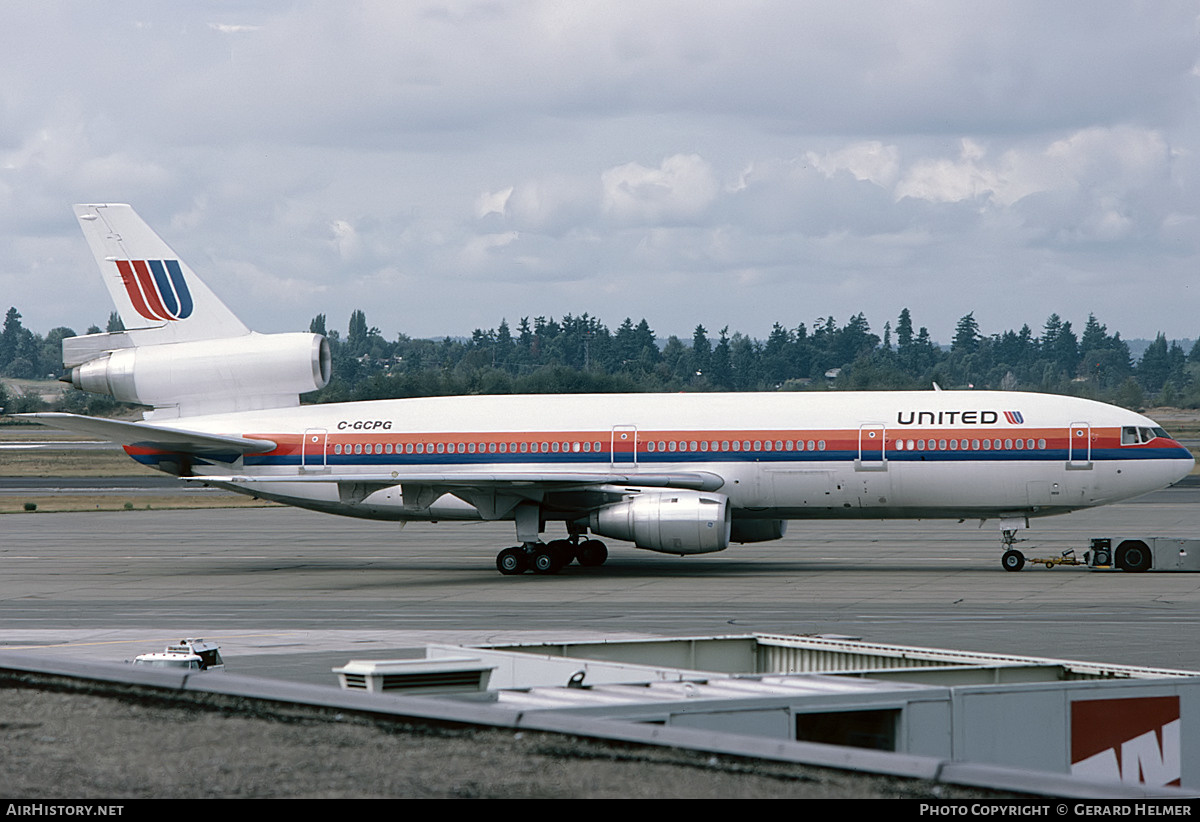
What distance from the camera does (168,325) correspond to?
135ft

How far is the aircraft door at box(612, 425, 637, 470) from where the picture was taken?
38312 millimetres

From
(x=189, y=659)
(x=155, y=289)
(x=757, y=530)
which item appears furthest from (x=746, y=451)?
(x=189, y=659)

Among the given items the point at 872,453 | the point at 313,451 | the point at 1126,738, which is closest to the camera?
the point at 1126,738

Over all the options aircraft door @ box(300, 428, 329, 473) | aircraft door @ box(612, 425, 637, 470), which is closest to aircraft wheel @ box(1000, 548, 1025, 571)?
aircraft door @ box(612, 425, 637, 470)

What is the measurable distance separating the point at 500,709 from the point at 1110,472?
29356mm

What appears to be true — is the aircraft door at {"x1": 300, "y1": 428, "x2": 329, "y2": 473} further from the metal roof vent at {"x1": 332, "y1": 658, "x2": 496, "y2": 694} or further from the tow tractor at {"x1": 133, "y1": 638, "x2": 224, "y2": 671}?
the metal roof vent at {"x1": 332, "y1": 658, "x2": 496, "y2": 694}

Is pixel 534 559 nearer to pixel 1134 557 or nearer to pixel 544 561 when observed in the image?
pixel 544 561

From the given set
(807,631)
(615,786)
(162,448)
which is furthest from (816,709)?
(162,448)

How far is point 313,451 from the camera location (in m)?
40.0

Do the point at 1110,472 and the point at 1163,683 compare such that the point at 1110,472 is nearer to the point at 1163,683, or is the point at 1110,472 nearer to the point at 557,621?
the point at 557,621

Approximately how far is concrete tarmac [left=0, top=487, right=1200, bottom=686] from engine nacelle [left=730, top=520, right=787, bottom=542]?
943 millimetres

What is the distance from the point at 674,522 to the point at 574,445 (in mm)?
4359

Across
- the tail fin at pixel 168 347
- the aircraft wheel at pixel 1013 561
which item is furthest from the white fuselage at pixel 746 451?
the aircraft wheel at pixel 1013 561

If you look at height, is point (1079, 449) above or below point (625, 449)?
above
